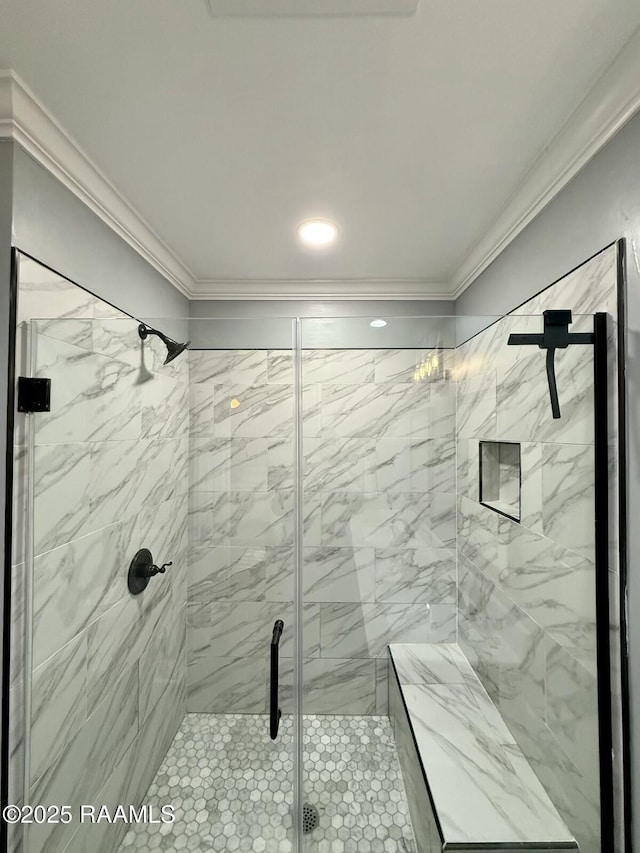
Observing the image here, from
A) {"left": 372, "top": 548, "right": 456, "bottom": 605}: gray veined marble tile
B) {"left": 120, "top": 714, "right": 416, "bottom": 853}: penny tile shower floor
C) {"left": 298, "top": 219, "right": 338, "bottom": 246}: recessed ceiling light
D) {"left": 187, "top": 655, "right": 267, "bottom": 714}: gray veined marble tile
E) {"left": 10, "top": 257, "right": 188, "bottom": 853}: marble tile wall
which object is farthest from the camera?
{"left": 298, "top": 219, "right": 338, "bottom": 246}: recessed ceiling light

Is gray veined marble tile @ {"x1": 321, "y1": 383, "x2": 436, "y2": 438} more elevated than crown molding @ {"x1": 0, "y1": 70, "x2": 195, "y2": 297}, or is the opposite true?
crown molding @ {"x1": 0, "y1": 70, "x2": 195, "y2": 297}

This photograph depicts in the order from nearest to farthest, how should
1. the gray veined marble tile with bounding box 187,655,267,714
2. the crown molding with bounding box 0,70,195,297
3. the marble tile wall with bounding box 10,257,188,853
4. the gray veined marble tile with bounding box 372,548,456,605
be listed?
the crown molding with bounding box 0,70,195,297 < the marble tile wall with bounding box 10,257,188,853 < the gray veined marble tile with bounding box 187,655,267,714 < the gray veined marble tile with bounding box 372,548,456,605

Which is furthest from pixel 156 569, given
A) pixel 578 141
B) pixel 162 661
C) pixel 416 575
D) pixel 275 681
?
pixel 578 141

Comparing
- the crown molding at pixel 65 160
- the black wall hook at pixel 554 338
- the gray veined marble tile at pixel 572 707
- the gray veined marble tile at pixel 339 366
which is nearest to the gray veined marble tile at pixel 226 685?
the gray veined marble tile at pixel 572 707

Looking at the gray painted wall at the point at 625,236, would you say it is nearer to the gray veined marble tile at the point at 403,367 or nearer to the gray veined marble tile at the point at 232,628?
the gray veined marble tile at the point at 403,367

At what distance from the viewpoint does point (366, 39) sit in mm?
791

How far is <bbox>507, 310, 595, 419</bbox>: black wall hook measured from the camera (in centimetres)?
104

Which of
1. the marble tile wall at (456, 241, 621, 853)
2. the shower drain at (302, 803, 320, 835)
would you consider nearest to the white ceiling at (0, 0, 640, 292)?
the marble tile wall at (456, 241, 621, 853)

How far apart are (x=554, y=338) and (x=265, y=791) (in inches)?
63.5

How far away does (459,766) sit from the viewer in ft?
4.11

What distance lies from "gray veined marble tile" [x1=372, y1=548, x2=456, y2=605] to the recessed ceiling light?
1.26m

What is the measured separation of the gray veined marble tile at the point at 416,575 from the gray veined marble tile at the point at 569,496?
381 mm

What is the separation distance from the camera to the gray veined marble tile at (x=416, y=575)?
1386 millimetres

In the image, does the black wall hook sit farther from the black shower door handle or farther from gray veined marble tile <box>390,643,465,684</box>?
the black shower door handle
